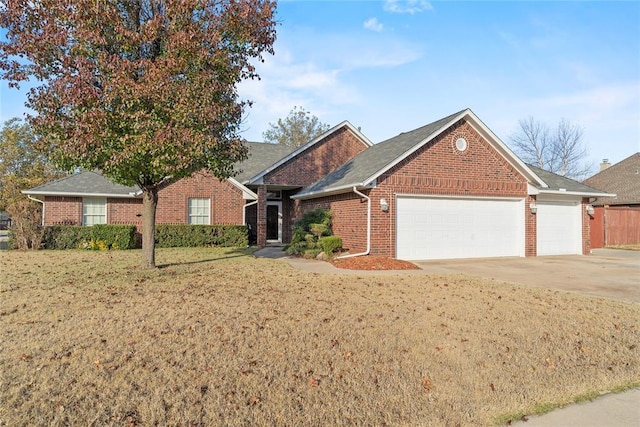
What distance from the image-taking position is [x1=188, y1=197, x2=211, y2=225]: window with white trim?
1948 centimetres

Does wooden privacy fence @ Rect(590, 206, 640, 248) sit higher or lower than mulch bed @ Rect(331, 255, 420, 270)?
higher

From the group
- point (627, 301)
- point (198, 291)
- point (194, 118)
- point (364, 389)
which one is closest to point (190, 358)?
point (364, 389)

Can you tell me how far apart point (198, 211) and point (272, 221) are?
4087mm

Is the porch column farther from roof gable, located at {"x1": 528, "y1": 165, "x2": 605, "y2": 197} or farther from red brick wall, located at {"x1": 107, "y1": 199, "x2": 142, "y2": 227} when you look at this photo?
roof gable, located at {"x1": 528, "y1": 165, "x2": 605, "y2": 197}

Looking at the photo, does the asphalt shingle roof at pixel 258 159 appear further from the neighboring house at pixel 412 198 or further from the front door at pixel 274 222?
the front door at pixel 274 222

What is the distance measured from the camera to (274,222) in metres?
22.0

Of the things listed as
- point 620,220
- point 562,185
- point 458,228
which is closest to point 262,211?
point 458,228

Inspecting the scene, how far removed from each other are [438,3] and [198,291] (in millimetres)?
9386

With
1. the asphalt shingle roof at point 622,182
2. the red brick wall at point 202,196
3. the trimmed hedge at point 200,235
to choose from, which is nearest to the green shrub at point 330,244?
the trimmed hedge at point 200,235

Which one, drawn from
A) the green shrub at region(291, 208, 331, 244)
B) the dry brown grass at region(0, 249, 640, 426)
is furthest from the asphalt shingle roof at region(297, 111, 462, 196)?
the dry brown grass at region(0, 249, 640, 426)

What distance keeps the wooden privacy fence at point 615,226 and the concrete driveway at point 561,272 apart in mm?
8203

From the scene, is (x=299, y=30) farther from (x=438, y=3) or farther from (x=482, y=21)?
(x=482, y=21)

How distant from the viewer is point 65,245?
1739cm

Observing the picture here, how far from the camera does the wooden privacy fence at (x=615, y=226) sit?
21.8 metres
